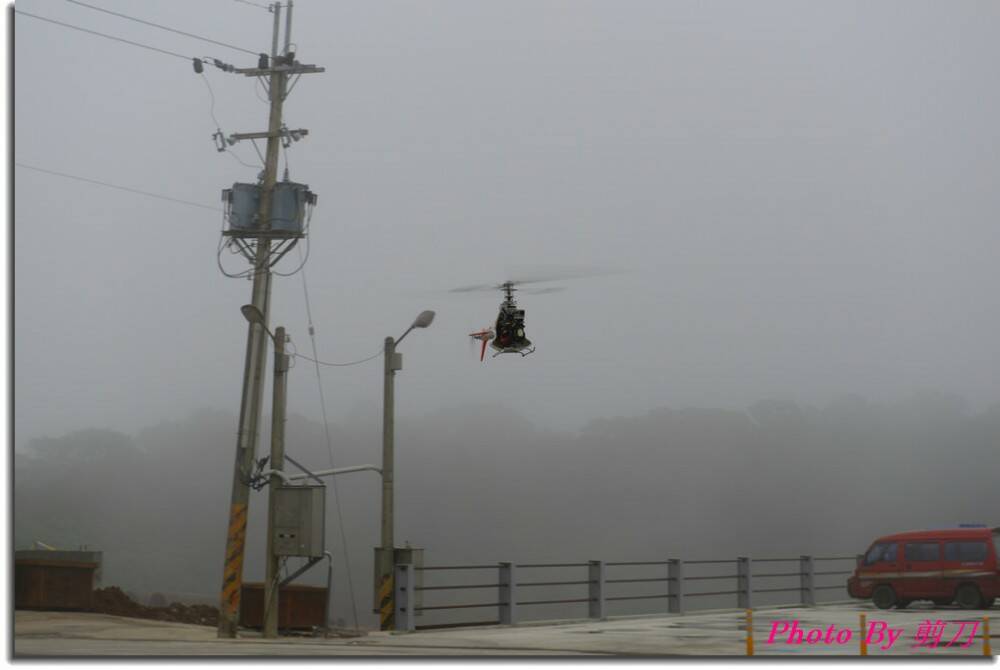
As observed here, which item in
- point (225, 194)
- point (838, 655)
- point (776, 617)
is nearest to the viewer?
point (838, 655)

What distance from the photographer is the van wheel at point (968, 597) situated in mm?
28156

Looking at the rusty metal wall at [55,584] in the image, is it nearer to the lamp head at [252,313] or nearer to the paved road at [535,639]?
the paved road at [535,639]

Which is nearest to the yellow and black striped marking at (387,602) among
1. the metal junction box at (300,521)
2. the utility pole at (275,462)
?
the metal junction box at (300,521)

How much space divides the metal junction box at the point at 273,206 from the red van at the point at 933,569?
15227 millimetres

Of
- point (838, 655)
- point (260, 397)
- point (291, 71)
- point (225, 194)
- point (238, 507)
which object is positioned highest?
point (291, 71)

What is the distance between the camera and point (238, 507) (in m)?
24.3

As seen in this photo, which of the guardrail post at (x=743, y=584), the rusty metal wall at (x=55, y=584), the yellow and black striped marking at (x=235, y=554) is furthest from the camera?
the guardrail post at (x=743, y=584)

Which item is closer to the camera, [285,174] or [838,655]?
[838,655]

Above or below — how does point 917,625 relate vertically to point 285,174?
below

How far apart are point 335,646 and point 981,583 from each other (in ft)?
49.7

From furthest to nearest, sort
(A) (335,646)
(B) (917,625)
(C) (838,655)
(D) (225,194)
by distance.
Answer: (D) (225,194)
(B) (917,625)
(A) (335,646)
(C) (838,655)

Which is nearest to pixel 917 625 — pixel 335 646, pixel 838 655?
pixel 838 655

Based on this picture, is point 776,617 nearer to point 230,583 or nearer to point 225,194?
point 230,583

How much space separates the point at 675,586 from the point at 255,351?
10.8 meters
